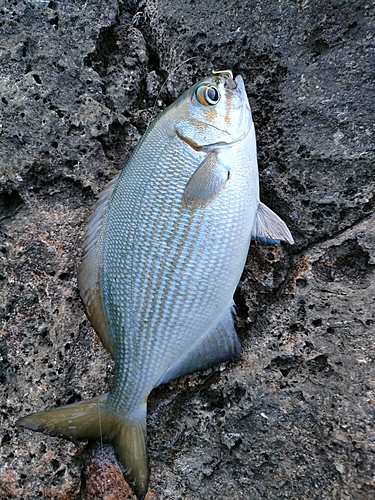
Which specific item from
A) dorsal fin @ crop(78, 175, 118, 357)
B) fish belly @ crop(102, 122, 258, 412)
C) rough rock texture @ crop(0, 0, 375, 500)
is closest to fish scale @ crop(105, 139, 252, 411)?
fish belly @ crop(102, 122, 258, 412)

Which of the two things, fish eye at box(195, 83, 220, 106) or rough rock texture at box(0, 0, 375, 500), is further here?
Result: fish eye at box(195, 83, 220, 106)

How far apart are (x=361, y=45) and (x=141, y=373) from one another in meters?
1.63

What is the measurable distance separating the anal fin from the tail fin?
211 millimetres

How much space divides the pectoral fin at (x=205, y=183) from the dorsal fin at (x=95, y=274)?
1.18 ft

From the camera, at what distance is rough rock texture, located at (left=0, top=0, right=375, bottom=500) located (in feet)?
5.30

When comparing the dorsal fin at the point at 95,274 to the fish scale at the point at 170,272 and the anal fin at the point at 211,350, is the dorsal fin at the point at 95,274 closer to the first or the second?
the fish scale at the point at 170,272

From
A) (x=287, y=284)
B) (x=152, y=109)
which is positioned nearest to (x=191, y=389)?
(x=287, y=284)

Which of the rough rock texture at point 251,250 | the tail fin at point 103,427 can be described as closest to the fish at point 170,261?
the tail fin at point 103,427

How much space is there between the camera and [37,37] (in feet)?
6.89

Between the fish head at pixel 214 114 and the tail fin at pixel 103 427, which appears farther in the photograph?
the fish head at pixel 214 114

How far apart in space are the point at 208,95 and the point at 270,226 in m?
0.58

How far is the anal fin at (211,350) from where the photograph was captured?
168 cm

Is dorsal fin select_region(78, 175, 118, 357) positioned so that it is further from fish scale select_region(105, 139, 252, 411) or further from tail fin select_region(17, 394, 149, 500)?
tail fin select_region(17, 394, 149, 500)

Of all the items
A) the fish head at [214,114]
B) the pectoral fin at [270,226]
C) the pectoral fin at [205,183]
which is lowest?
the pectoral fin at [270,226]
